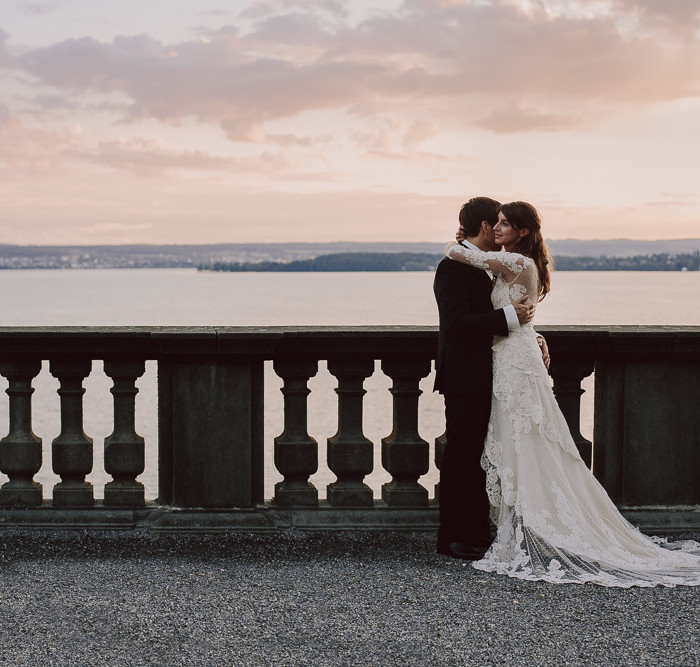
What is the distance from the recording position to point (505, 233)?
4922 mm

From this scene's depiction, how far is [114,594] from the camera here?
164 inches

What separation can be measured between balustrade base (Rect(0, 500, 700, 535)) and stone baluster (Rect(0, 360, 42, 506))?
0.25 ft

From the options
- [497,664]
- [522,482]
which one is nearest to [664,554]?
[522,482]

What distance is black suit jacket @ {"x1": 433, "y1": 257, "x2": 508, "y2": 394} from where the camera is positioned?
4895mm

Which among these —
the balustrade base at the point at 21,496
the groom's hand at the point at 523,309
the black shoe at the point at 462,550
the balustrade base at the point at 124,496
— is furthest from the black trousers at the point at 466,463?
the balustrade base at the point at 21,496

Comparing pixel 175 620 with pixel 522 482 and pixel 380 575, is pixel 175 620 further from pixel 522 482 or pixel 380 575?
pixel 522 482

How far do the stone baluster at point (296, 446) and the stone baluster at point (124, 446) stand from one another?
0.83 m

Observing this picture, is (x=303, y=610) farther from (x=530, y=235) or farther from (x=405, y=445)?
(x=530, y=235)

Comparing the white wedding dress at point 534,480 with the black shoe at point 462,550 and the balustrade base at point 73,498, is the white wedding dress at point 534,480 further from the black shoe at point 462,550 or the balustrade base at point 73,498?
the balustrade base at point 73,498

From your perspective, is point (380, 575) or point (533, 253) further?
point (533, 253)

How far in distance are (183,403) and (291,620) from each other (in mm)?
1751

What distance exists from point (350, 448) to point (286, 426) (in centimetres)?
40

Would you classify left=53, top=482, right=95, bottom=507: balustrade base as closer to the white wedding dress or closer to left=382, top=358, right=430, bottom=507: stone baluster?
left=382, top=358, right=430, bottom=507: stone baluster

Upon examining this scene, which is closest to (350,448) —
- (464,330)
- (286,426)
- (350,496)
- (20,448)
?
(350,496)
